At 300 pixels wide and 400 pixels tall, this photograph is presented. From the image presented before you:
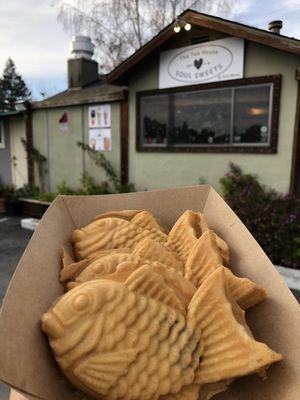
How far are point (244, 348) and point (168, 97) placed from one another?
4853 mm

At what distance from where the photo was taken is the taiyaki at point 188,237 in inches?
41.5

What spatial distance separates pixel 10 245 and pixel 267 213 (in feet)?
12.1

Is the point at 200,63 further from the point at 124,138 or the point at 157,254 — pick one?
the point at 157,254

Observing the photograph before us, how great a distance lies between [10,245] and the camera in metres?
5.20

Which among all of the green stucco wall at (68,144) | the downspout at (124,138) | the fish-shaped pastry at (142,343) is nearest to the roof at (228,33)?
the downspout at (124,138)

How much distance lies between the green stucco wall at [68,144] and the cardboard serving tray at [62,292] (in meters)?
4.71

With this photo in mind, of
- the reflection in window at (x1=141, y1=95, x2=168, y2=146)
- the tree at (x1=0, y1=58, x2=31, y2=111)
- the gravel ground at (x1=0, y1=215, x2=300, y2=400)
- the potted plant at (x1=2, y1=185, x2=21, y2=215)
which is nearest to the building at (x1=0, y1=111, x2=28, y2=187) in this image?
the potted plant at (x1=2, y1=185, x2=21, y2=215)

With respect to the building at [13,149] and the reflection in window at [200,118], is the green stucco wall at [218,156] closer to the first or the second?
the reflection in window at [200,118]

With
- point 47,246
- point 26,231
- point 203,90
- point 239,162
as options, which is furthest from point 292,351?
point 26,231

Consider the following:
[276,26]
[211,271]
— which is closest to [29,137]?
[276,26]

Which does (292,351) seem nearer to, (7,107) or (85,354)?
(85,354)

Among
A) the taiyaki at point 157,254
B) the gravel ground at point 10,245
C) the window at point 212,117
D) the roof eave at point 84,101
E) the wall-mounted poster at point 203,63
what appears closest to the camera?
the taiyaki at point 157,254

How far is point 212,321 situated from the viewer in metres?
0.72

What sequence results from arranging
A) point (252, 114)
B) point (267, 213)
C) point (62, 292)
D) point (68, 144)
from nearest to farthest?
point (62, 292)
point (267, 213)
point (252, 114)
point (68, 144)
